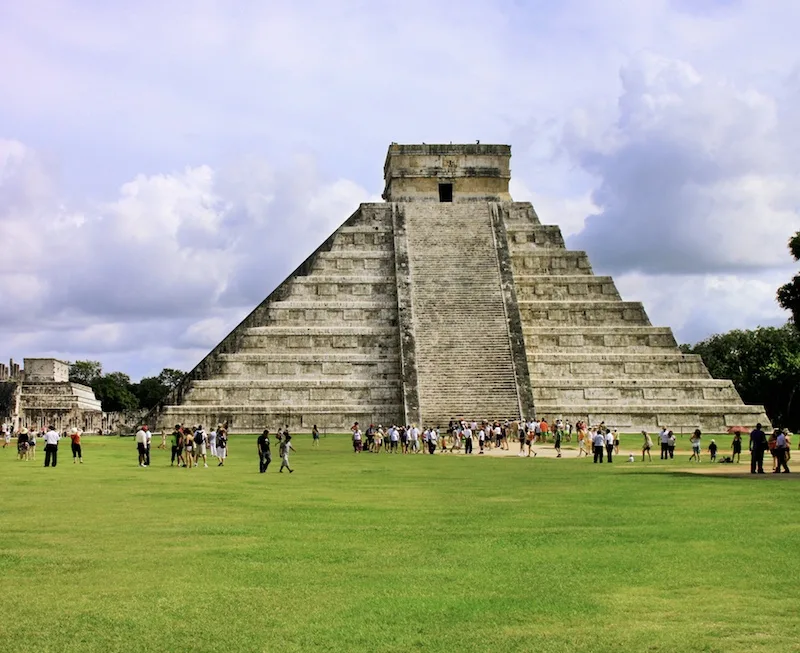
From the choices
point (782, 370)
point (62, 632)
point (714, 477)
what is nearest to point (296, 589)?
point (62, 632)

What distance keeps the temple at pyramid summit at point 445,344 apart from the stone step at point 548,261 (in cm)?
6

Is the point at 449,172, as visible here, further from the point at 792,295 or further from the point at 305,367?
the point at 792,295

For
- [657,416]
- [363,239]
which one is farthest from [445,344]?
[657,416]

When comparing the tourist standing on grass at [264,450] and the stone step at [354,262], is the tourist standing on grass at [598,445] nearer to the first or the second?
the tourist standing on grass at [264,450]

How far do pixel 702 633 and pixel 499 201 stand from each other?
41436mm

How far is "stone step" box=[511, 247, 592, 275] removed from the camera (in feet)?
147

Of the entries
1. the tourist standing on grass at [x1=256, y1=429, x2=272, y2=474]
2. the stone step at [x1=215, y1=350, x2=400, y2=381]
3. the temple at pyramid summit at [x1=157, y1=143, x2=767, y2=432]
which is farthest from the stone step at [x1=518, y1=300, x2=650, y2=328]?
the tourist standing on grass at [x1=256, y1=429, x2=272, y2=474]

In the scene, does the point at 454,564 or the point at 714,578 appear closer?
the point at 714,578

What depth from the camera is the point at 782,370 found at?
58531 mm

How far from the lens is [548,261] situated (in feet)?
148

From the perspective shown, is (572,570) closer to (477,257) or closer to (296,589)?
(296,589)

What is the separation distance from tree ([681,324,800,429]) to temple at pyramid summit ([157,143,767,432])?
19.3 m

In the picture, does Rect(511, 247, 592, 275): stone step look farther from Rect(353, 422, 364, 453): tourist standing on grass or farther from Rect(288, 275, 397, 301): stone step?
Rect(353, 422, 364, 453): tourist standing on grass

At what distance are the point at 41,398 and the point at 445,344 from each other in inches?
875
